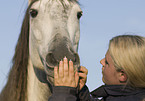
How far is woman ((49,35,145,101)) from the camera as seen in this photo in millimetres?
2092

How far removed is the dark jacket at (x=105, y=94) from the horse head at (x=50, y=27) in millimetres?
674

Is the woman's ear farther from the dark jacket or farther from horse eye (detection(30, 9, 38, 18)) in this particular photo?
horse eye (detection(30, 9, 38, 18))

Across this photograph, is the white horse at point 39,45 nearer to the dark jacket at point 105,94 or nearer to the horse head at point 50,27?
the horse head at point 50,27

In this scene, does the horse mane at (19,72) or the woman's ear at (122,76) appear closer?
the woman's ear at (122,76)

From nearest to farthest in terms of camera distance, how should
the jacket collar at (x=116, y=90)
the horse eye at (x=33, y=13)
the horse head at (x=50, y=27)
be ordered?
the jacket collar at (x=116, y=90) → the horse head at (x=50, y=27) → the horse eye at (x=33, y=13)

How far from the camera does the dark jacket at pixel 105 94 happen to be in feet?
6.66

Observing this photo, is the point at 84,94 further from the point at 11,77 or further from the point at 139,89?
the point at 11,77

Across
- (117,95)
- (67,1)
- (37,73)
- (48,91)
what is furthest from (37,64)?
(117,95)

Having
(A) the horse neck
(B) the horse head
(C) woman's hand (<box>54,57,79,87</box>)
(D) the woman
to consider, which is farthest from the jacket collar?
(A) the horse neck

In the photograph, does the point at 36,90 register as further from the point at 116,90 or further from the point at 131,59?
the point at 131,59

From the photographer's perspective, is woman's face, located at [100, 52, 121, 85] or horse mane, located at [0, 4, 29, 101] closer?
woman's face, located at [100, 52, 121, 85]

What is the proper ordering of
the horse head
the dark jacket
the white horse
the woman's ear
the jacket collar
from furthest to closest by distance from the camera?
the white horse, the horse head, the woman's ear, the jacket collar, the dark jacket

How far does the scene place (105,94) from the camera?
2316mm

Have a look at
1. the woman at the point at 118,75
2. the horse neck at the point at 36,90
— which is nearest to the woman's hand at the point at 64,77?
the woman at the point at 118,75
